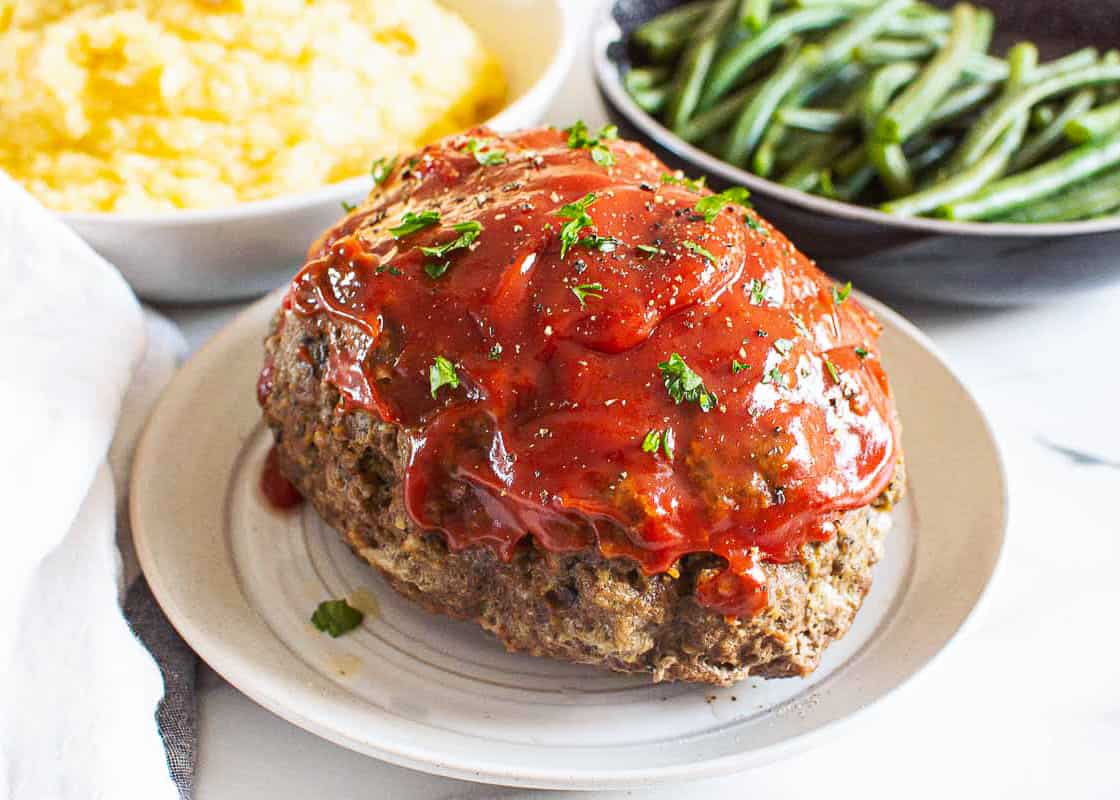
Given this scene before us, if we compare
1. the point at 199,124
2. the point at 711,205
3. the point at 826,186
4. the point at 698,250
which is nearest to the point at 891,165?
the point at 826,186

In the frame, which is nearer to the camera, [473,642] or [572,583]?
[572,583]

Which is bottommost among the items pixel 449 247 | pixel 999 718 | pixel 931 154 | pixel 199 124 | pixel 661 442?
pixel 999 718

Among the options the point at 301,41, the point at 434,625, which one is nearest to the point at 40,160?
the point at 301,41

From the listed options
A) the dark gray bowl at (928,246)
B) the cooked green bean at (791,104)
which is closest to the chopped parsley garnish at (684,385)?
the dark gray bowl at (928,246)

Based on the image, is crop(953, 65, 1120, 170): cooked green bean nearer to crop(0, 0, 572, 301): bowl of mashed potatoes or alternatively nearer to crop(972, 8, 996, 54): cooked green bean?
crop(972, 8, 996, 54): cooked green bean

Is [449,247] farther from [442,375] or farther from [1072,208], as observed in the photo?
[1072,208]

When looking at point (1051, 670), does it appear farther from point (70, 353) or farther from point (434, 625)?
point (70, 353)

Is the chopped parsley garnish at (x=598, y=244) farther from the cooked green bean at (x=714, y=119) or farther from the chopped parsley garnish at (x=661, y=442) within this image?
the cooked green bean at (x=714, y=119)
